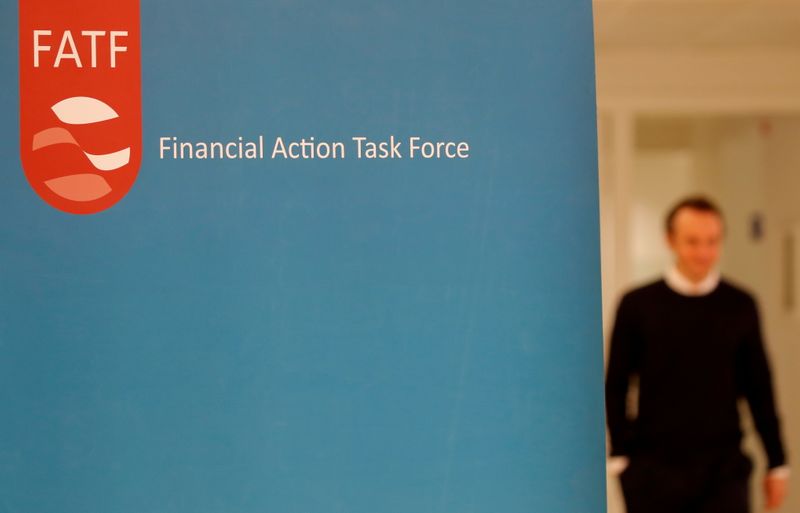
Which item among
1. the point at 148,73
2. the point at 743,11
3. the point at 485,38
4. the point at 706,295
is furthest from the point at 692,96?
the point at 148,73

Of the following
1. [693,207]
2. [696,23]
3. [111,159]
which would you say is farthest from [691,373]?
[696,23]

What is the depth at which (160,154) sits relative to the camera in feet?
4.25

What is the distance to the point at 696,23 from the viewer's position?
3.73 meters

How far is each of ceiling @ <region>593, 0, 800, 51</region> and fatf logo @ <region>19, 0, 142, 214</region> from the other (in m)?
2.56

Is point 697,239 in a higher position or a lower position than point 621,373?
higher

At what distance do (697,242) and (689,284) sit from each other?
124mm

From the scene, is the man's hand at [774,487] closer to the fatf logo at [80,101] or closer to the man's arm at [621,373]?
the man's arm at [621,373]

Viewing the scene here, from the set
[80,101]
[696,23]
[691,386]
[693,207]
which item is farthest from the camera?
[696,23]

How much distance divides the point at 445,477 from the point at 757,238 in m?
3.98

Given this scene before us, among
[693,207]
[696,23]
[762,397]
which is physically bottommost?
[762,397]

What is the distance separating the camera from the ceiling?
3471 millimetres

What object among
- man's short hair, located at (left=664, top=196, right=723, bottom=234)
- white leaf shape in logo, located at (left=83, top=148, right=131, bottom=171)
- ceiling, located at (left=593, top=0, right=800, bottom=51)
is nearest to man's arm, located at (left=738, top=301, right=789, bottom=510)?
man's short hair, located at (left=664, top=196, right=723, bottom=234)

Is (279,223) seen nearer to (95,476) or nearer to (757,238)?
(95,476)

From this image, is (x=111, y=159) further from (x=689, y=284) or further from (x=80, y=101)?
(x=689, y=284)
